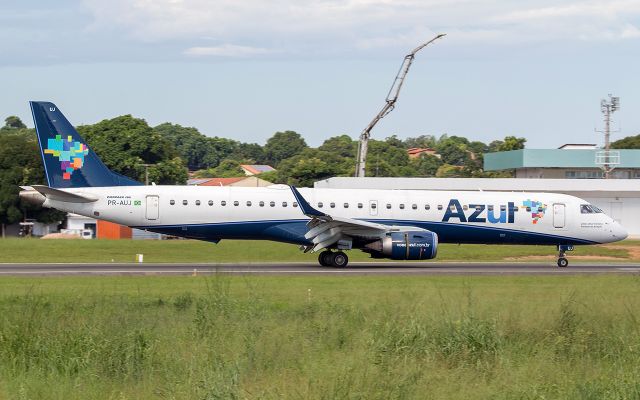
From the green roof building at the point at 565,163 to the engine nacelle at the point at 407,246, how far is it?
58.5m

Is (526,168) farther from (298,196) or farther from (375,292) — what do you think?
(375,292)

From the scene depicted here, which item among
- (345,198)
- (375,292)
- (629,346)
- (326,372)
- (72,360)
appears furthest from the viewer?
(345,198)

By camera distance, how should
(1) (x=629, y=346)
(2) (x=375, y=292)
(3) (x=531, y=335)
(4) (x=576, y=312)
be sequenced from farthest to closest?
1. (2) (x=375, y=292)
2. (4) (x=576, y=312)
3. (3) (x=531, y=335)
4. (1) (x=629, y=346)

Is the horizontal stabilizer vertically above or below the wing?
above

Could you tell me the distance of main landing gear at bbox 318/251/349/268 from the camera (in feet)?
121

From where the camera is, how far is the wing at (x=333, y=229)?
1390 inches

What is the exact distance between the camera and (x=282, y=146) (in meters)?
192

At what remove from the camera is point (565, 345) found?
17172 millimetres

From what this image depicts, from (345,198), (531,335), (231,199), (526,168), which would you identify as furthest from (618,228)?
(526,168)

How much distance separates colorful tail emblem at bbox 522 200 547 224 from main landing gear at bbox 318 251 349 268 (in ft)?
25.6

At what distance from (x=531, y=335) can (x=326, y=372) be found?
5.09 meters

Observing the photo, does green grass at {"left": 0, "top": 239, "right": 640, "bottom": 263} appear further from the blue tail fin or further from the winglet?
the winglet

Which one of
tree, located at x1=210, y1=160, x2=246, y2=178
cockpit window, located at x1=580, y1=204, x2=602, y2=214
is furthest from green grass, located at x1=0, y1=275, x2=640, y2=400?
tree, located at x1=210, y1=160, x2=246, y2=178

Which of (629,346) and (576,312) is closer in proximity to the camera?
(629,346)
